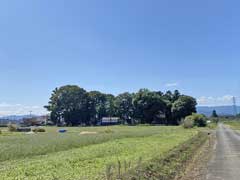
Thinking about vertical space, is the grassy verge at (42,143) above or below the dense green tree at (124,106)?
below

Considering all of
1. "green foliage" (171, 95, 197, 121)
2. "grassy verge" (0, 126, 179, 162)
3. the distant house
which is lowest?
"grassy verge" (0, 126, 179, 162)

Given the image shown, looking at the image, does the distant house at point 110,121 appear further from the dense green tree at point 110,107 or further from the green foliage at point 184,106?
the green foliage at point 184,106

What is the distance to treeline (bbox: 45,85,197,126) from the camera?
149500 mm

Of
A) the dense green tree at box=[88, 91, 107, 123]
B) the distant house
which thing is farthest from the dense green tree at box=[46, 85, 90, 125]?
the distant house

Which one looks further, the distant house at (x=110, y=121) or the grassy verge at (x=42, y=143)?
the distant house at (x=110, y=121)

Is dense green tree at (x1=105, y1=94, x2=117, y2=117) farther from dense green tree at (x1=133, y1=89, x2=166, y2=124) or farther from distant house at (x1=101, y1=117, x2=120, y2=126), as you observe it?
dense green tree at (x1=133, y1=89, x2=166, y2=124)

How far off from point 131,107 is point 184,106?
2683 cm

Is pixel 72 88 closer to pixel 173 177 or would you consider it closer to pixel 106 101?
pixel 106 101

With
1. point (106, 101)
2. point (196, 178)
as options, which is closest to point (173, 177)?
point (196, 178)

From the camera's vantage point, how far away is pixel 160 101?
15225 centimetres

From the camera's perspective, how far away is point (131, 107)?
16400 centimetres

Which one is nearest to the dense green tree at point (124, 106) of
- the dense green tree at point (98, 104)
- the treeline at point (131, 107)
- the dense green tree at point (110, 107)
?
the treeline at point (131, 107)

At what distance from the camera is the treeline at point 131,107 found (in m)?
150

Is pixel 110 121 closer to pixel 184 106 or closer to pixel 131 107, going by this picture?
pixel 131 107
